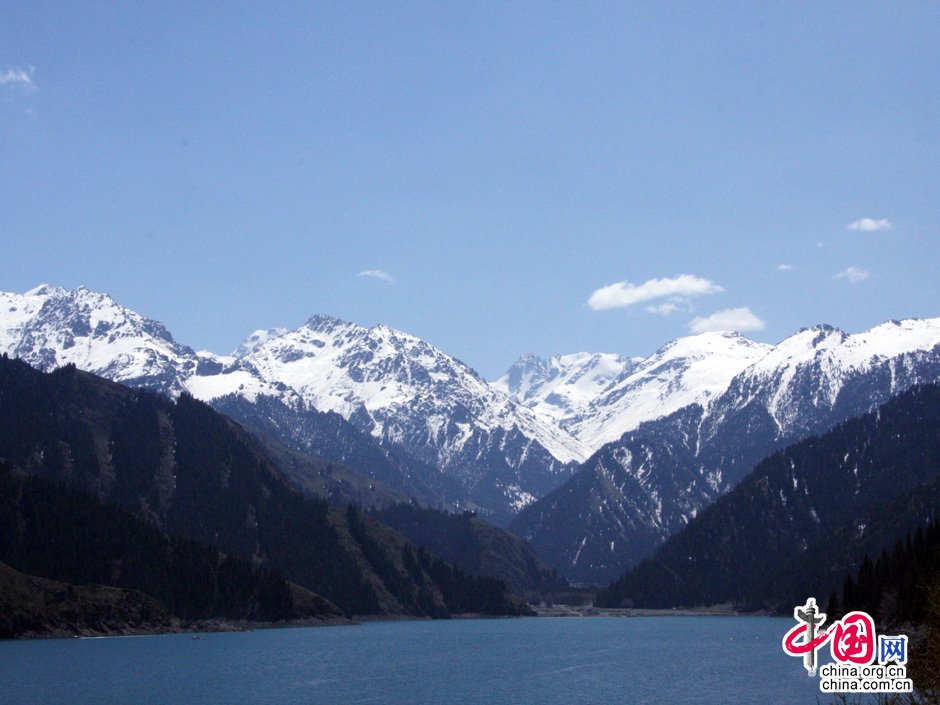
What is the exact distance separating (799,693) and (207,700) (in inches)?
2998

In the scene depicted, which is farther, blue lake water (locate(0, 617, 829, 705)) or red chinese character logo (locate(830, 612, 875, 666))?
blue lake water (locate(0, 617, 829, 705))

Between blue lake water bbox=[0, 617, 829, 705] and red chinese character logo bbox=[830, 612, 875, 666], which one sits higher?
red chinese character logo bbox=[830, 612, 875, 666]

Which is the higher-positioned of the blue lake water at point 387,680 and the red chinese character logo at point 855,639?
the red chinese character logo at point 855,639

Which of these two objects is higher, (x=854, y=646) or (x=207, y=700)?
(x=854, y=646)

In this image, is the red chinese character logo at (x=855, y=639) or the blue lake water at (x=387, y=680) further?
the blue lake water at (x=387, y=680)

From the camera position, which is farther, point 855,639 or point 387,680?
point 387,680

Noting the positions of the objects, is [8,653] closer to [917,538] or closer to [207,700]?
[207,700]

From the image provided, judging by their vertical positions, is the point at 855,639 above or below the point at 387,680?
above

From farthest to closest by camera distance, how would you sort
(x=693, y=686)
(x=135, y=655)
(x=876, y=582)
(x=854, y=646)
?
(x=135, y=655) → (x=876, y=582) → (x=693, y=686) → (x=854, y=646)

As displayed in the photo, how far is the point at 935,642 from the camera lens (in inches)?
2304

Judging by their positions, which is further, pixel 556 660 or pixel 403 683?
pixel 556 660

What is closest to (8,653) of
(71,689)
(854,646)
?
(71,689)

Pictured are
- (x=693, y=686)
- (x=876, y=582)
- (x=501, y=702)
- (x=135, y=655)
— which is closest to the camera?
(x=501, y=702)

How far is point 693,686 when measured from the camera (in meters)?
149
